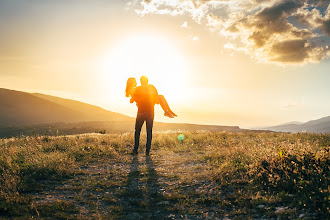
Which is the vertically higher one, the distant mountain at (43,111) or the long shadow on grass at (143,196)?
the distant mountain at (43,111)

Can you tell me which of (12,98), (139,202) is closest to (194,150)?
(139,202)

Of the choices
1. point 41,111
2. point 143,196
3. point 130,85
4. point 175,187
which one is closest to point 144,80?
point 130,85

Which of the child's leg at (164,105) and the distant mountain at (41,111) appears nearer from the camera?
the child's leg at (164,105)

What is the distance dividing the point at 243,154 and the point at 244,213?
3892mm

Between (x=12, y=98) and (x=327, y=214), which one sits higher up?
(x=12, y=98)

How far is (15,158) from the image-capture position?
9.00 m

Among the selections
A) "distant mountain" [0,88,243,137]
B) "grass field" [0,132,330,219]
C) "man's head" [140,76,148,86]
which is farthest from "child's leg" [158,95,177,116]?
"distant mountain" [0,88,243,137]

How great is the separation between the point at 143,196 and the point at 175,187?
911 millimetres

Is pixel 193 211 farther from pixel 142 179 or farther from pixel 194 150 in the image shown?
pixel 194 150

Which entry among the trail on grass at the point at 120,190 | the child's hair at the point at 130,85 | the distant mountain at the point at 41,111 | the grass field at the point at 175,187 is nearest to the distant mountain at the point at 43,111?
the distant mountain at the point at 41,111

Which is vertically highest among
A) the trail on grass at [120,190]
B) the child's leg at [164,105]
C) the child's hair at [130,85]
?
the child's hair at [130,85]

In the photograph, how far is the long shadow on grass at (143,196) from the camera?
5105mm

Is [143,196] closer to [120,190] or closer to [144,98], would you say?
[120,190]

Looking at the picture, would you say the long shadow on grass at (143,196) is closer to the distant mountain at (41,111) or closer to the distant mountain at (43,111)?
the distant mountain at (43,111)
